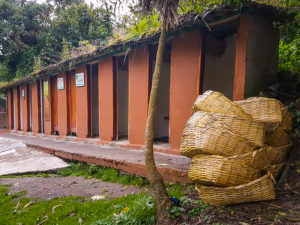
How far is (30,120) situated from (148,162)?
1211cm

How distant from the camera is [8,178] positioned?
5035 mm

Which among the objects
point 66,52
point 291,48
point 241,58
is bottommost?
→ point 241,58

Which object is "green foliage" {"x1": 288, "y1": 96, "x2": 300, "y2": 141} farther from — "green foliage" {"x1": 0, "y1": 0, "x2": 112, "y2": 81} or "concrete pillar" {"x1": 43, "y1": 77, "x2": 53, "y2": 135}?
"green foliage" {"x1": 0, "y1": 0, "x2": 112, "y2": 81}

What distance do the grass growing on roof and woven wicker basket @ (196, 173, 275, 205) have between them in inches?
31.4

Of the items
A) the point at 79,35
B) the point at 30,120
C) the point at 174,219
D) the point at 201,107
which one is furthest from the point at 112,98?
the point at 79,35

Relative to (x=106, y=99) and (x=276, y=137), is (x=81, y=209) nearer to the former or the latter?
(x=276, y=137)

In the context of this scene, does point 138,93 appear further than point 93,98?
No

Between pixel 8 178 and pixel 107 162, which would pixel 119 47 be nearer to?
pixel 107 162

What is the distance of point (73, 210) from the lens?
3.30m

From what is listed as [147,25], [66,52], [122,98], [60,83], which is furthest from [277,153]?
[66,52]

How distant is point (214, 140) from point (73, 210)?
7.93 ft

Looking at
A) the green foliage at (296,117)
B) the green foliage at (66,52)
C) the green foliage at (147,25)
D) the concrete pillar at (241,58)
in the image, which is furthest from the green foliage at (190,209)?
the green foliage at (66,52)

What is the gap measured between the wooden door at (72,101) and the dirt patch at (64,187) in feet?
12.7

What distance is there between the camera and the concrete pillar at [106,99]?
666 centimetres
